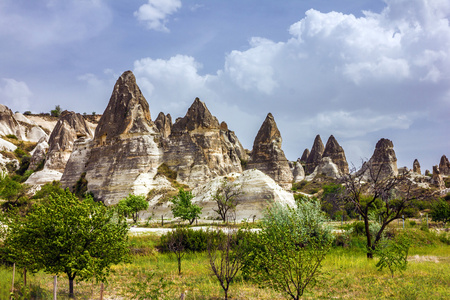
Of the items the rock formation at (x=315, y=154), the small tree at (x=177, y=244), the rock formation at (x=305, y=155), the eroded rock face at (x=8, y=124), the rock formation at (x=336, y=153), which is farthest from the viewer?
the rock formation at (x=305, y=155)

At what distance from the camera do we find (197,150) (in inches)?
2372

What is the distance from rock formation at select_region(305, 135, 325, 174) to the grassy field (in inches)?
4598

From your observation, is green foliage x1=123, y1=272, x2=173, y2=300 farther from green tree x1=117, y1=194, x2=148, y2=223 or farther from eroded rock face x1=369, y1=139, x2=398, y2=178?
eroded rock face x1=369, y1=139, x2=398, y2=178

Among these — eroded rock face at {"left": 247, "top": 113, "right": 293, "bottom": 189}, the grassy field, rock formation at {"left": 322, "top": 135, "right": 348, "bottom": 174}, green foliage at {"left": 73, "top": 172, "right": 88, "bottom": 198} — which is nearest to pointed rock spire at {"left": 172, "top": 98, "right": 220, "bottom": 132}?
eroded rock face at {"left": 247, "top": 113, "right": 293, "bottom": 189}

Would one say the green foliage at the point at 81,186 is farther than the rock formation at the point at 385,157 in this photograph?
No

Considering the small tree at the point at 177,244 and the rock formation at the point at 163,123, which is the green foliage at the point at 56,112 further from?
the small tree at the point at 177,244

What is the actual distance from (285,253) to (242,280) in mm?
6591

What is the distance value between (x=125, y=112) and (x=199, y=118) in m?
13.6

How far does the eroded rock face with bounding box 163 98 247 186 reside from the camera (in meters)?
58.2

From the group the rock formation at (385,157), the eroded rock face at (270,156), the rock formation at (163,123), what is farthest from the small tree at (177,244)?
the rock formation at (163,123)

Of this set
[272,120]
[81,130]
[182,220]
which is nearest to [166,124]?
[81,130]

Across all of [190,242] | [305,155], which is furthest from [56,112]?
[190,242]

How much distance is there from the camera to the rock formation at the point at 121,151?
5630cm

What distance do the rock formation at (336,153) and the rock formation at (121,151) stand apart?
78.5m
